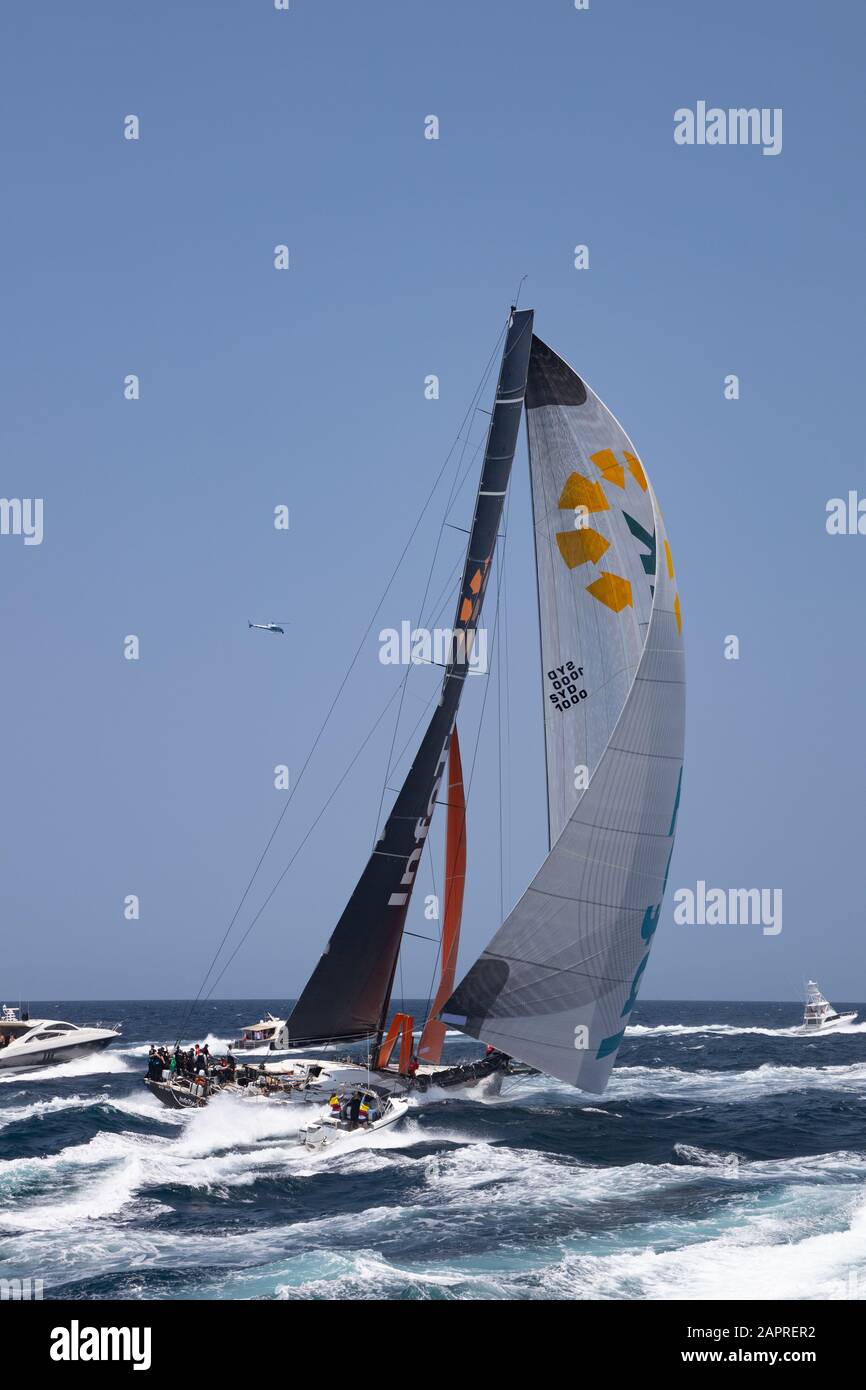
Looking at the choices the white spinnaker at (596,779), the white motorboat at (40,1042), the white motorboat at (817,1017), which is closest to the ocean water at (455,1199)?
the white spinnaker at (596,779)

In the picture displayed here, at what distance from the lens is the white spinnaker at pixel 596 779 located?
27.1 metres

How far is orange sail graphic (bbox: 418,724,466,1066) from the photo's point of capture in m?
35.0

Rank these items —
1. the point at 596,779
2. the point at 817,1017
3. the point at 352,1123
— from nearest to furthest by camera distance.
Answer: the point at 596,779
the point at 352,1123
the point at 817,1017

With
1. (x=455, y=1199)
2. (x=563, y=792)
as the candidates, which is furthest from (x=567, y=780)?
(x=455, y=1199)

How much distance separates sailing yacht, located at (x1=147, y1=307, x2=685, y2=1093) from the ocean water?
2.53 metres

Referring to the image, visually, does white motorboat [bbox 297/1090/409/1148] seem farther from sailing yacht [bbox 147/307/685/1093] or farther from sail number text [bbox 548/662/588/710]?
sail number text [bbox 548/662/588/710]

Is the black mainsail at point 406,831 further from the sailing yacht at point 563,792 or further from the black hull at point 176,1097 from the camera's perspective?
the black hull at point 176,1097

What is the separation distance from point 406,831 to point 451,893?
11.4 ft

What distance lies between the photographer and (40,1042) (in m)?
52.1

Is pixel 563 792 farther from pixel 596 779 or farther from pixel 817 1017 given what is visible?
pixel 817 1017

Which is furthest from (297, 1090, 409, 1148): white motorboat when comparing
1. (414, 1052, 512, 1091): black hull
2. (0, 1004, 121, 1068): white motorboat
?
(0, 1004, 121, 1068): white motorboat
